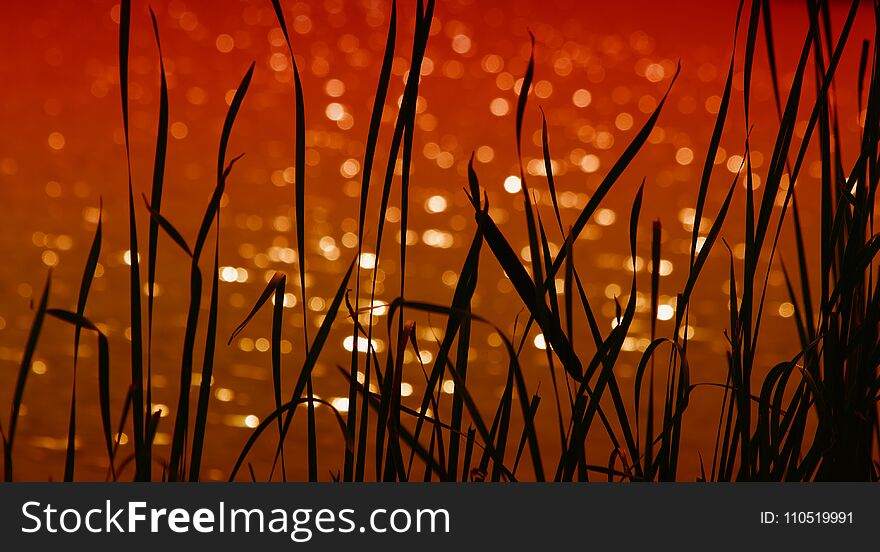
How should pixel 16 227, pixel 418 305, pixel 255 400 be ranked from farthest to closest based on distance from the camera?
1. pixel 16 227
2. pixel 255 400
3. pixel 418 305

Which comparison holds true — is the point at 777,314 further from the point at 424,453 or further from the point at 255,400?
the point at 424,453

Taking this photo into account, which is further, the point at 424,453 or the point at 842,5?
the point at 842,5

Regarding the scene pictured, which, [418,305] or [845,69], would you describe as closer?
[418,305]

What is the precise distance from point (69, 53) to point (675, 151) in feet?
13.6

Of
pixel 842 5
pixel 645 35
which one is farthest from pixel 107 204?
pixel 842 5

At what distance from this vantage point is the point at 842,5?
21.5 feet

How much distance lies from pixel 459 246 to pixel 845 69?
9.82ft

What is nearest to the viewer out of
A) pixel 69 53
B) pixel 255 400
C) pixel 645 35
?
pixel 255 400

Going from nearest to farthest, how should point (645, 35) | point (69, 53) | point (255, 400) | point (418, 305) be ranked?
point (418, 305), point (255, 400), point (69, 53), point (645, 35)

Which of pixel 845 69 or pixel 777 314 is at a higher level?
pixel 845 69

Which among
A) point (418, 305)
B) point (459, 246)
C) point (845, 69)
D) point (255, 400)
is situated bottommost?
point (255, 400)


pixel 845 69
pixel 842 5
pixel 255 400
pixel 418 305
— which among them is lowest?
pixel 255 400

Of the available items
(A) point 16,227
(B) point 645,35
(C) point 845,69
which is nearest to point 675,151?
(C) point 845,69

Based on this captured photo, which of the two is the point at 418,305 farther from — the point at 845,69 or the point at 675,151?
the point at 845,69
